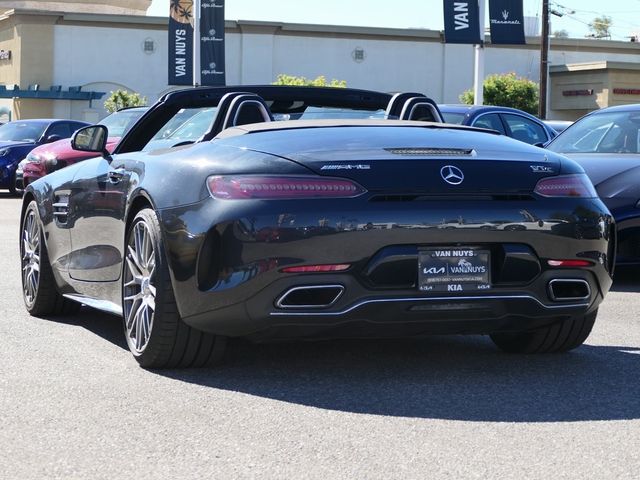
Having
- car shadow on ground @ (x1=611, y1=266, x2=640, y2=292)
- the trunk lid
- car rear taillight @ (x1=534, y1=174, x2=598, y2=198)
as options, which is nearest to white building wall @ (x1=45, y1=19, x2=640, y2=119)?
car shadow on ground @ (x1=611, y1=266, x2=640, y2=292)

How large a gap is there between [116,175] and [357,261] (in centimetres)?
175

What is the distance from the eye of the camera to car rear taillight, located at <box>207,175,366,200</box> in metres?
5.45

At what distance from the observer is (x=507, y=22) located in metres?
31.0

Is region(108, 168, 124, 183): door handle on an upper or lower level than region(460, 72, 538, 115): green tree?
lower

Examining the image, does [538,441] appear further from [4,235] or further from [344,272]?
[4,235]

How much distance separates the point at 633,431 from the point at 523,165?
147cm

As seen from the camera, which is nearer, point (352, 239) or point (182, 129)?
point (352, 239)

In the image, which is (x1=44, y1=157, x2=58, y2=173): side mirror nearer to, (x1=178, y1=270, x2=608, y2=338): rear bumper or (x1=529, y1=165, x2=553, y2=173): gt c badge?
(x1=178, y1=270, x2=608, y2=338): rear bumper

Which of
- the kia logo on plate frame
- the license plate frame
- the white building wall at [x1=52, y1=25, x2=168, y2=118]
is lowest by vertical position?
the license plate frame

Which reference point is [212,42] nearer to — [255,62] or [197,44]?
[197,44]

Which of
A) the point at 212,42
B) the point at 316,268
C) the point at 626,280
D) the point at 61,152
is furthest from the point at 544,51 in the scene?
the point at 316,268

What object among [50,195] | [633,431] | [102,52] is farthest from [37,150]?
[102,52]

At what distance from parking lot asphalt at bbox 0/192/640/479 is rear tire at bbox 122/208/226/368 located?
81mm

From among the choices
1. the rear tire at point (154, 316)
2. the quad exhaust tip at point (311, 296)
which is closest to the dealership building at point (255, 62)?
the rear tire at point (154, 316)
